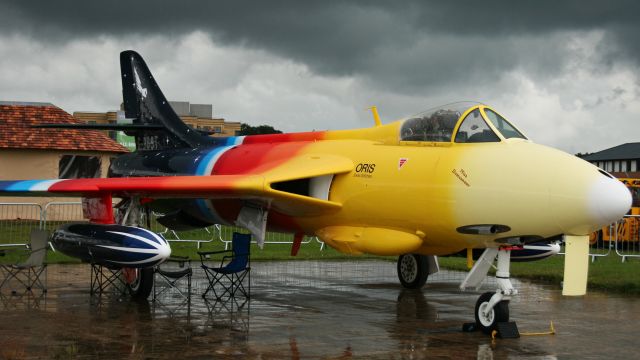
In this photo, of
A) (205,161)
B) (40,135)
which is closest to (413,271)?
(205,161)

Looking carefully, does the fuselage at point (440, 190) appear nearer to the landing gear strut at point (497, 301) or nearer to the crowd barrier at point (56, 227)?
the landing gear strut at point (497, 301)

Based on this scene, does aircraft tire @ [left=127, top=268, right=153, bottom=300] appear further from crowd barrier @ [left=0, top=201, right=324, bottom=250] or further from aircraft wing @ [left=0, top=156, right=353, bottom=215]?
crowd barrier @ [left=0, top=201, right=324, bottom=250]

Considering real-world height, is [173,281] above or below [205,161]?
below

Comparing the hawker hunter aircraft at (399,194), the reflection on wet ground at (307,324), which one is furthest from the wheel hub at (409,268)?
the hawker hunter aircraft at (399,194)

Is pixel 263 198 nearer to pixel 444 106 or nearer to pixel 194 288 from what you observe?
pixel 444 106

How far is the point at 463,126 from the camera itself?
10.7 m

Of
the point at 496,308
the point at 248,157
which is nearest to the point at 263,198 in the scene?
the point at 248,157

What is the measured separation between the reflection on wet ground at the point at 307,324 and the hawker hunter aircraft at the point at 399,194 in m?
0.81

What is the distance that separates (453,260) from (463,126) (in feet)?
35.2

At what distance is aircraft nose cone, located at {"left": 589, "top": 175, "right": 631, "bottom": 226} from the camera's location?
9.09 metres

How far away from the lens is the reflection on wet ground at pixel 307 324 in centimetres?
898

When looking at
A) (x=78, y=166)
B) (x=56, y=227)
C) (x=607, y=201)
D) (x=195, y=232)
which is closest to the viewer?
(x=607, y=201)

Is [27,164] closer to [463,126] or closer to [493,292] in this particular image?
[463,126]

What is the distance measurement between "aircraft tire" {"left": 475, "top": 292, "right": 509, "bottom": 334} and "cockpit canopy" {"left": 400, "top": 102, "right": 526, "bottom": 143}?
6.82 feet
